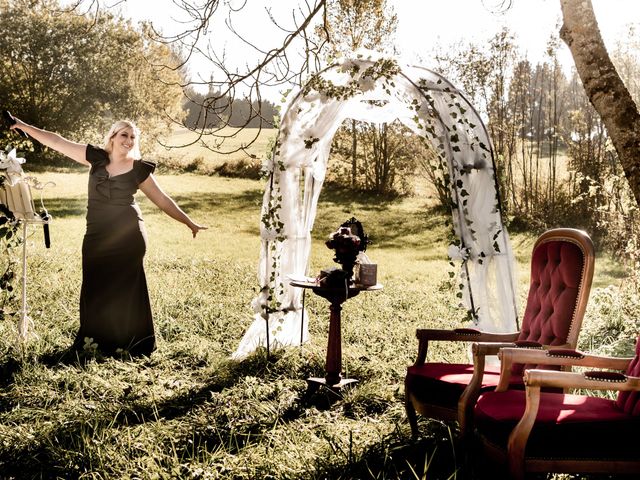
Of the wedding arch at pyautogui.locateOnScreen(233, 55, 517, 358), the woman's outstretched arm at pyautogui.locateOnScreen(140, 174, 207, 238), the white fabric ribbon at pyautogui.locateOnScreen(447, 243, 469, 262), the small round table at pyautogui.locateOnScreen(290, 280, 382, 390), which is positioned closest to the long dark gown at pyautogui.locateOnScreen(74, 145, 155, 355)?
the woman's outstretched arm at pyautogui.locateOnScreen(140, 174, 207, 238)

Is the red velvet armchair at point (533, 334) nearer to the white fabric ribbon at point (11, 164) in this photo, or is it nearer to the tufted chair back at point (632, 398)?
the tufted chair back at point (632, 398)

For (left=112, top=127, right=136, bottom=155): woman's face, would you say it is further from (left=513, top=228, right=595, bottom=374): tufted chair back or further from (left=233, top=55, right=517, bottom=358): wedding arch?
(left=513, top=228, right=595, bottom=374): tufted chair back

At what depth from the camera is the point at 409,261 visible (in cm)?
1197

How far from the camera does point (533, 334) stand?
368 centimetres

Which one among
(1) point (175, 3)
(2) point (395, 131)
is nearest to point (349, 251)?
(1) point (175, 3)

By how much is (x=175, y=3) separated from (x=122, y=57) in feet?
53.5

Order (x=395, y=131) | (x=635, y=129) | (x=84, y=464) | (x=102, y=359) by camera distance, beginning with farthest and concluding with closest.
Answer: (x=395, y=131) < (x=102, y=359) < (x=635, y=129) < (x=84, y=464)

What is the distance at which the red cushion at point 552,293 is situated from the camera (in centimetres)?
349

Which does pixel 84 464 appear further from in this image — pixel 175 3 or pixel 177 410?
pixel 175 3

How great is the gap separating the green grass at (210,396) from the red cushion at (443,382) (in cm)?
28

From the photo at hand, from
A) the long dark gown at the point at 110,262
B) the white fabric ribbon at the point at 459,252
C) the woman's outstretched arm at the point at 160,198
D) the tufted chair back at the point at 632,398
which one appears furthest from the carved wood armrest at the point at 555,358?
the long dark gown at the point at 110,262

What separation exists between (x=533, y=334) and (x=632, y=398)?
0.88 m

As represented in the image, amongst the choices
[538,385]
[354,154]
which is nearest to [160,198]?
[538,385]

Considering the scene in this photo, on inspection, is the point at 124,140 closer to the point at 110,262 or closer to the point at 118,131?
the point at 118,131
